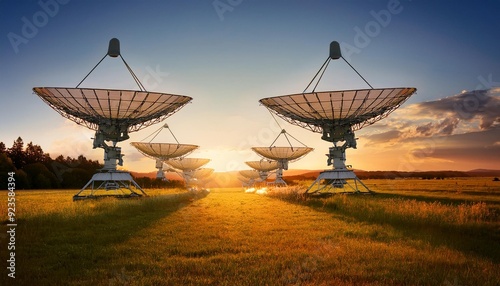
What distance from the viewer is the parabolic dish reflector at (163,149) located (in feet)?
199

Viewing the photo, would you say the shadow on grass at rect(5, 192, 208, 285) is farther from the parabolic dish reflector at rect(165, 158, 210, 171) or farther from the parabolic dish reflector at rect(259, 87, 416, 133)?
the parabolic dish reflector at rect(165, 158, 210, 171)

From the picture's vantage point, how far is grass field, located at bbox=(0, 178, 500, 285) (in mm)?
8438

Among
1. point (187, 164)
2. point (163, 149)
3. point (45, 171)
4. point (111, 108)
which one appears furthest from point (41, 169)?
point (111, 108)

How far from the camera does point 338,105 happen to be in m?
35.5

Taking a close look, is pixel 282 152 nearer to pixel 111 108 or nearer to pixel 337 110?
pixel 337 110

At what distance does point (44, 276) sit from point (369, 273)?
7.55m

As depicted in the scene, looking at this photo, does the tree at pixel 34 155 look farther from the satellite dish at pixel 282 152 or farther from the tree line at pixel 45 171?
the satellite dish at pixel 282 152

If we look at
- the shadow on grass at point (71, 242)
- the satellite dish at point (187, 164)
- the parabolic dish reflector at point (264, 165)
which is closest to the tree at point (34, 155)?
the satellite dish at point (187, 164)

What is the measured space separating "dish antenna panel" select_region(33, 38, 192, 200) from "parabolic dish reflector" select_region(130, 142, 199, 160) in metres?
21.2

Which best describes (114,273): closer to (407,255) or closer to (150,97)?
(407,255)

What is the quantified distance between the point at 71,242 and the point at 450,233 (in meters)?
14.4

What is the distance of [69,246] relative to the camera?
12.3 metres

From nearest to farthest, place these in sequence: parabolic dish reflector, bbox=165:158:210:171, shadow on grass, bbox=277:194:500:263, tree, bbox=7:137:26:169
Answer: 1. shadow on grass, bbox=277:194:500:263
2. parabolic dish reflector, bbox=165:158:210:171
3. tree, bbox=7:137:26:169

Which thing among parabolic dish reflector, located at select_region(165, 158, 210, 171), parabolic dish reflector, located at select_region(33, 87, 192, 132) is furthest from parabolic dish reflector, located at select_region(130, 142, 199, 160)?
parabolic dish reflector, located at select_region(33, 87, 192, 132)
